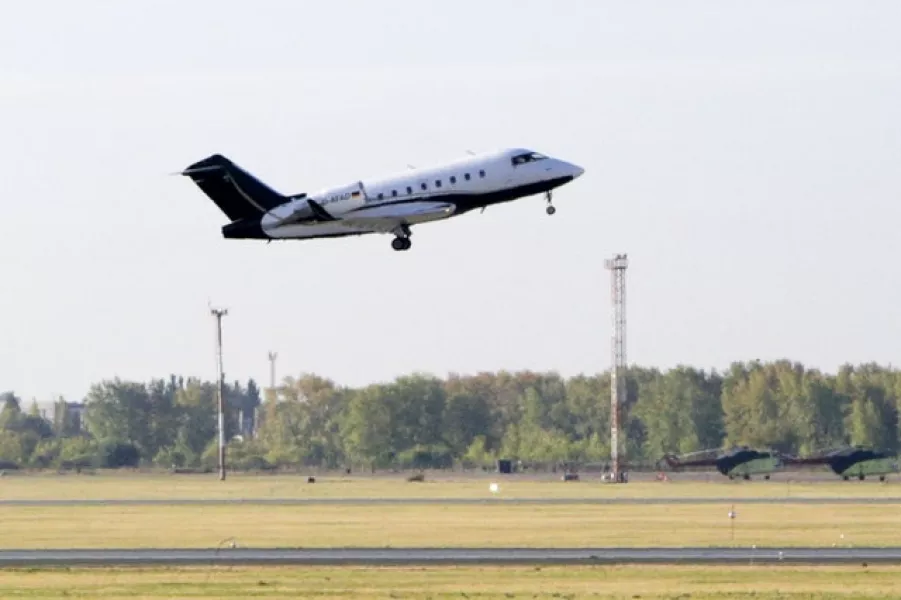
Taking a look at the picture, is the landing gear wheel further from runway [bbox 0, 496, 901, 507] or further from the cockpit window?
runway [bbox 0, 496, 901, 507]

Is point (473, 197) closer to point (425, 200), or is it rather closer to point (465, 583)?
point (425, 200)

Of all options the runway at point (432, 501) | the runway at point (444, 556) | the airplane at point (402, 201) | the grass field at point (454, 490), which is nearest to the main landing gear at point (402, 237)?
the airplane at point (402, 201)

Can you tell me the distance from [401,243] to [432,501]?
55571 mm

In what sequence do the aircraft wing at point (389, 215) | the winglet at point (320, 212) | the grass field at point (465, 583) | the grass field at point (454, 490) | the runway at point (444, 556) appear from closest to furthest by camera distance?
the grass field at point (465, 583)
the runway at point (444, 556)
the winglet at point (320, 212)
the aircraft wing at point (389, 215)
the grass field at point (454, 490)

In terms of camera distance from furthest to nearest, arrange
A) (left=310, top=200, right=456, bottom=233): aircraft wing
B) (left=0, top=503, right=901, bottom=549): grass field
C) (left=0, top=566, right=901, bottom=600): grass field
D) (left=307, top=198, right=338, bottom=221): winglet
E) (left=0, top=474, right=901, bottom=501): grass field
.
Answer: (left=0, top=474, right=901, bottom=501): grass field < (left=0, top=503, right=901, bottom=549): grass field < (left=310, top=200, right=456, bottom=233): aircraft wing < (left=307, top=198, right=338, bottom=221): winglet < (left=0, top=566, right=901, bottom=600): grass field

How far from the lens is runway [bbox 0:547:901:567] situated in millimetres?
85938

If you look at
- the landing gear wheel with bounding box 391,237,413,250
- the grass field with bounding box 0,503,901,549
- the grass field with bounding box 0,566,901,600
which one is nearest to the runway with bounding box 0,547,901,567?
the grass field with bounding box 0,566,901,600

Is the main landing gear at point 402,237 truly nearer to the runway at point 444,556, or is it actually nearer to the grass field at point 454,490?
the runway at point 444,556

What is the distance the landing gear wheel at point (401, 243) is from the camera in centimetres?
9644

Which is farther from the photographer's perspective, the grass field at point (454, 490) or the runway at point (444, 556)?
the grass field at point (454, 490)

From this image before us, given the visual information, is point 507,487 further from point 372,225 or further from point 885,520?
point 372,225

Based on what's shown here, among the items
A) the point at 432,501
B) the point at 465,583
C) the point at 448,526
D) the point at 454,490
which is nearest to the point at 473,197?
the point at 448,526

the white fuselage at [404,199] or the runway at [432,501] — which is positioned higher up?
the white fuselage at [404,199]

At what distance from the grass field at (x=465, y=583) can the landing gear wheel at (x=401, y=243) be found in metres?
19.3
